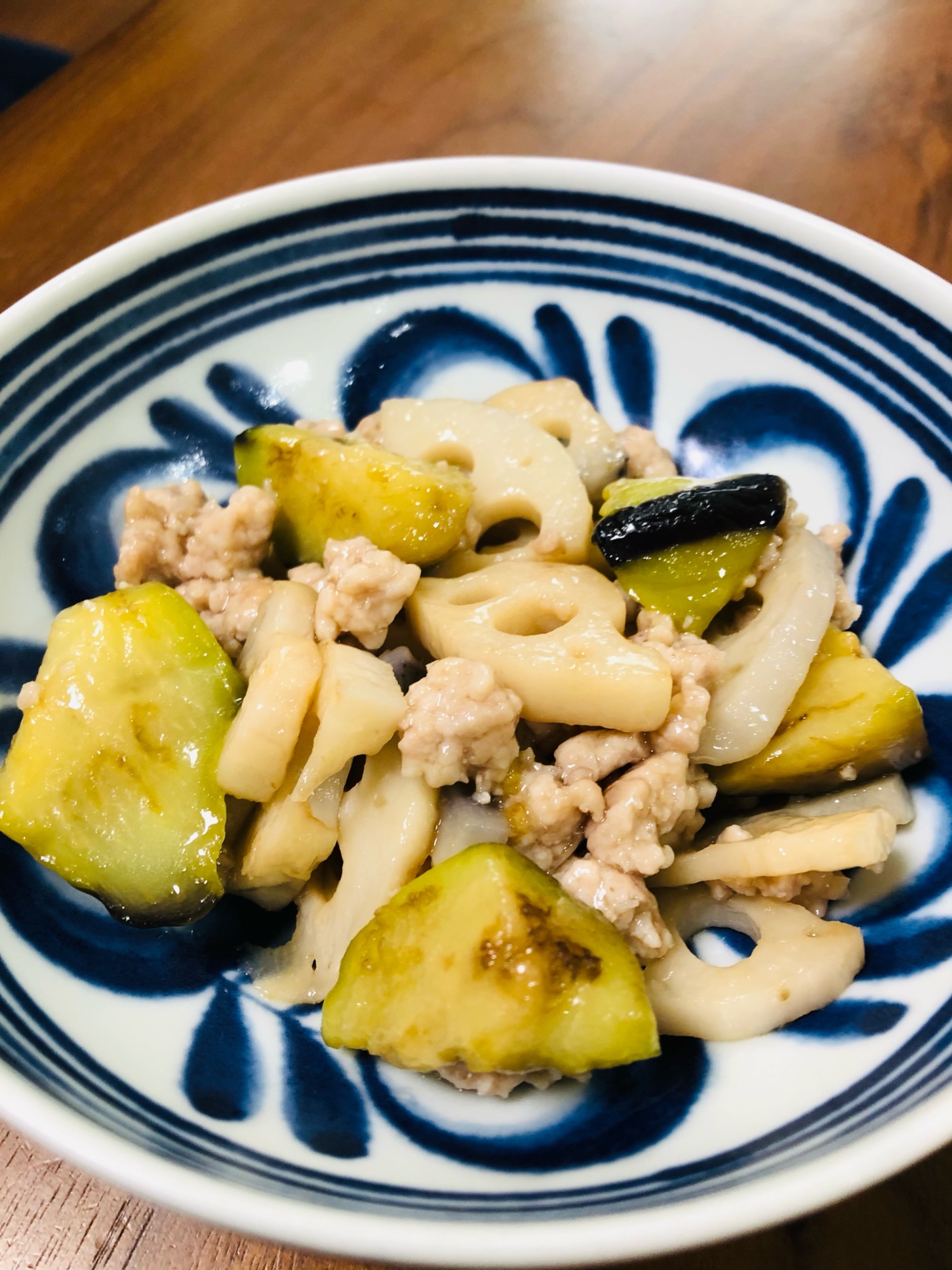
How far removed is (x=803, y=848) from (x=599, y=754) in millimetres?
307

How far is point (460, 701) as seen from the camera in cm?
130

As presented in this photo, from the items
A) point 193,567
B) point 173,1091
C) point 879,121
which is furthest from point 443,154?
point 173,1091

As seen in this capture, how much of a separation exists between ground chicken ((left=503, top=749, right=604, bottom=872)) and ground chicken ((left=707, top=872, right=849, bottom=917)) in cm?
24

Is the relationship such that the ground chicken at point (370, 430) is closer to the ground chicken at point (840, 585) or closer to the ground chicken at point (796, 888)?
the ground chicken at point (840, 585)

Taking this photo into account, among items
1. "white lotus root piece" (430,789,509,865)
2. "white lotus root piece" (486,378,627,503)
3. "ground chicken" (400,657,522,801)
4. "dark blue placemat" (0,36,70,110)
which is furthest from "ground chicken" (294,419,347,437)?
"dark blue placemat" (0,36,70,110)

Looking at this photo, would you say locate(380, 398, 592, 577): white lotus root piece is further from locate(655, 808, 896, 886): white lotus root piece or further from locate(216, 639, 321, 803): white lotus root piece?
locate(655, 808, 896, 886): white lotus root piece

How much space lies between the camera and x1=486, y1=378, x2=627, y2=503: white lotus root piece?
5.97 ft

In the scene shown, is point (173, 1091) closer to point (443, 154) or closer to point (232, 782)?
point (232, 782)

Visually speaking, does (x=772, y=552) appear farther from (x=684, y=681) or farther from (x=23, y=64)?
(x=23, y=64)

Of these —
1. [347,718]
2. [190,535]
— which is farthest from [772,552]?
[190,535]

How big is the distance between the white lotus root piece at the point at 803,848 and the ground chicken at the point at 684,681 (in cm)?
16

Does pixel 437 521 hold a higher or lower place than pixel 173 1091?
higher

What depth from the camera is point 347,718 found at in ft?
4.29

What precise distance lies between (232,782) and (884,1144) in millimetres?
897
